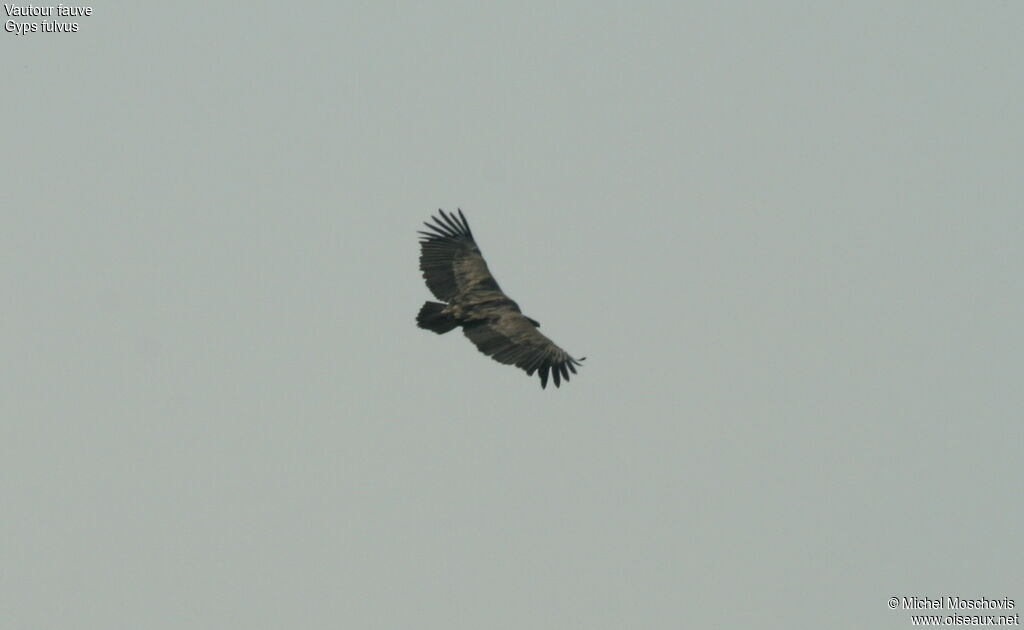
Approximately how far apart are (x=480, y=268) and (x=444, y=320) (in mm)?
2744

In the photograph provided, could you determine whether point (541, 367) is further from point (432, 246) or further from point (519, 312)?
point (432, 246)

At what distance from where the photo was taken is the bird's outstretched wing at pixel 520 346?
55.8 m

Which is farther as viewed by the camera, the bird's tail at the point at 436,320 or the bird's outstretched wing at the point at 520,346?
the bird's tail at the point at 436,320

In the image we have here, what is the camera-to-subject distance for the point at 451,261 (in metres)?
60.1

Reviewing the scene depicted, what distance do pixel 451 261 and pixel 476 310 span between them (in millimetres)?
2848

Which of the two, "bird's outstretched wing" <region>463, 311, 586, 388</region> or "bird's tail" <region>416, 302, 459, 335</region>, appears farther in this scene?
"bird's tail" <region>416, 302, 459, 335</region>

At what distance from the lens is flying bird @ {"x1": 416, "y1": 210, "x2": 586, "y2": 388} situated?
5619 centimetres

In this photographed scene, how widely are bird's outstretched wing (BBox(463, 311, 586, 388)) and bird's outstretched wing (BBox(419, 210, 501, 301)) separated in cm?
169

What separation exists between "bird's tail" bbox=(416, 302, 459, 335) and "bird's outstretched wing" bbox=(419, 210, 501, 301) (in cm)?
111

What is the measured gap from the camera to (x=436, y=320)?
57.4 m

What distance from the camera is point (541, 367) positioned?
A: 5603cm

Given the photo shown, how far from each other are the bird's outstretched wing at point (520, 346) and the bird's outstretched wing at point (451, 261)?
1686 millimetres

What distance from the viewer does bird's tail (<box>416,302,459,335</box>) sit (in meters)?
57.4

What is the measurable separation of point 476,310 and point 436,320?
1.18 m
